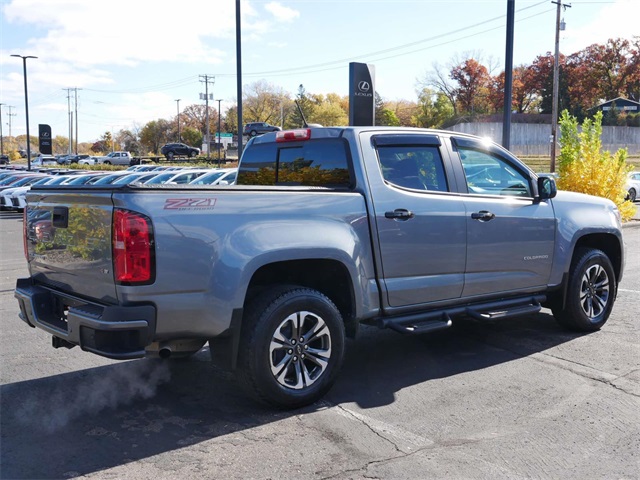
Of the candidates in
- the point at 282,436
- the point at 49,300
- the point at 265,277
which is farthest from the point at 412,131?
the point at 49,300

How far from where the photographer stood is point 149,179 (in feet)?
82.9

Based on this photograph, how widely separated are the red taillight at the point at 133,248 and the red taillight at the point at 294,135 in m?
2.02

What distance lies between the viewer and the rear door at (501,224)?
222 inches

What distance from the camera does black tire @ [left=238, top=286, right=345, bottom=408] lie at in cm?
433

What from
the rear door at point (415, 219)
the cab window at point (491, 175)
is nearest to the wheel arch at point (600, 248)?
the cab window at point (491, 175)

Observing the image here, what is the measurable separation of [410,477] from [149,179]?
23.1 meters

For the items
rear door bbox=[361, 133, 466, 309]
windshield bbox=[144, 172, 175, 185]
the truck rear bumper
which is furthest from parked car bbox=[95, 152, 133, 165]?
the truck rear bumper

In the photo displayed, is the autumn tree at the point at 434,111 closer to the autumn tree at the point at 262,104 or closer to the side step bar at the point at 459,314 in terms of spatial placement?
the autumn tree at the point at 262,104

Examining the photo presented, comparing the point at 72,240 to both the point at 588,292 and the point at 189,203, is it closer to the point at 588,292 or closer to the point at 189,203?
the point at 189,203

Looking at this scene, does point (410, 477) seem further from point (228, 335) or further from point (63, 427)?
point (63, 427)

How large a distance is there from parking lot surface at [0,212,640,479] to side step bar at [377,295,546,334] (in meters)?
0.43

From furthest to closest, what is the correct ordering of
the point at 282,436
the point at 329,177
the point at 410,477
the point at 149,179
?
the point at 149,179 < the point at 329,177 < the point at 282,436 < the point at 410,477

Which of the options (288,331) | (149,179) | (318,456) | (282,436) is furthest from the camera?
(149,179)

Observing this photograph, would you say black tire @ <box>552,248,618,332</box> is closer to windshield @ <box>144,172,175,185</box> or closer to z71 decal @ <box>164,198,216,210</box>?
z71 decal @ <box>164,198,216,210</box>
